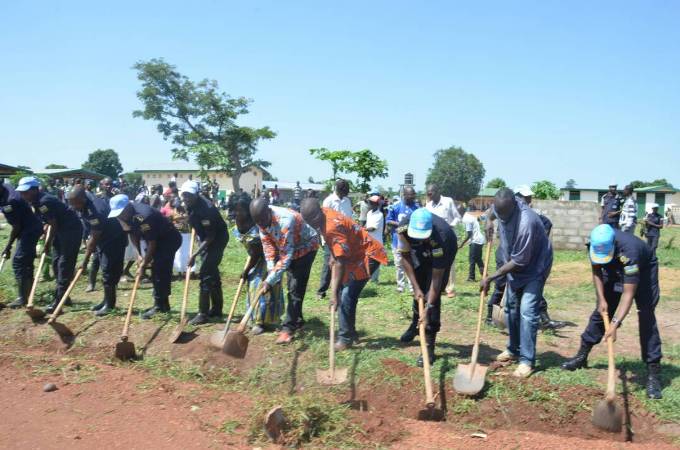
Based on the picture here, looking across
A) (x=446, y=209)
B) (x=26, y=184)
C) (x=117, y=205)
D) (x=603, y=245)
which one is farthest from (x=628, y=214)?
(x=26, y=184)

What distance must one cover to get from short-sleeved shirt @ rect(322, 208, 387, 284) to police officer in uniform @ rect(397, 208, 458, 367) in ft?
1.69

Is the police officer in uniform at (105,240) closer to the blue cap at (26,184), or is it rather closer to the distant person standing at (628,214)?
the blue cap at (26,184)

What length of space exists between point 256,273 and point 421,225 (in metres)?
2.31

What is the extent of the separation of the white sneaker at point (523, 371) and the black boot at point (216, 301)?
369 centimetres

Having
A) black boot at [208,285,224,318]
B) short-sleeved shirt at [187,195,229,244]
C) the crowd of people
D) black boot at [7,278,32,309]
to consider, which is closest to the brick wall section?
the crowd of people

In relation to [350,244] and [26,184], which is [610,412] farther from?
[26,184]

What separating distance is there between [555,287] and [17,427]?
864 centimetres

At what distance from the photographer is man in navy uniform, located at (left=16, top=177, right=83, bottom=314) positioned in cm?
743

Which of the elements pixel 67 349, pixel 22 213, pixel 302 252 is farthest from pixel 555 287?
pixel 22 213

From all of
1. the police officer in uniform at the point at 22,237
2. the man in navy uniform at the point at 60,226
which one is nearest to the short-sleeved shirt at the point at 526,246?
the man in navy uniform at the point at 60,226

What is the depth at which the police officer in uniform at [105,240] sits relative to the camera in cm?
702

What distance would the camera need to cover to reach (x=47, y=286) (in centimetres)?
910

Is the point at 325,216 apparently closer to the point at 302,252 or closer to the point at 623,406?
the point at 302,252

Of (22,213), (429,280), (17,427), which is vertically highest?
(22,213)
